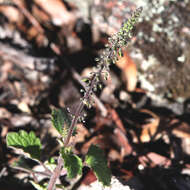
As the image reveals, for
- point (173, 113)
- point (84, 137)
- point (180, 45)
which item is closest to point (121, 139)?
point (84, 137)

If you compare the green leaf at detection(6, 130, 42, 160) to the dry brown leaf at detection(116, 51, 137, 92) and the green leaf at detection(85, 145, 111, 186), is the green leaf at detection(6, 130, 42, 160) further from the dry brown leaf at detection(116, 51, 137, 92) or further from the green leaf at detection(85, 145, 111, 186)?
the dry brown leaf at detection(116, 51, 137, 92)

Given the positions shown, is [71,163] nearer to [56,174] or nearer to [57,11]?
[56,174]

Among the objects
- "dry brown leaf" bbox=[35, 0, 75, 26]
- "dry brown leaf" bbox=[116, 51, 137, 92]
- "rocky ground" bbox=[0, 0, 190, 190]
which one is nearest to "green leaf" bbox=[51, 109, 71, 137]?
"rocky ground" bbox=[0, 0, 190, 190]

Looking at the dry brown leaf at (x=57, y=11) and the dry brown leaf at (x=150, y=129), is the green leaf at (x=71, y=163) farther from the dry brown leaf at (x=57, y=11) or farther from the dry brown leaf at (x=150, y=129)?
the dry brown leaf at (x=57, y=11)

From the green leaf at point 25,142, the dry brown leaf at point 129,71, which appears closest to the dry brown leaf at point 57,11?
the dry brown leaf at point 129,71

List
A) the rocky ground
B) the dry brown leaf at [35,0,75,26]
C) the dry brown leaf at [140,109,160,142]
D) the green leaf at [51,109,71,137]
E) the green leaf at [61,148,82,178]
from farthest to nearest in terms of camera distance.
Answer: the dry brown leaf at [35,0,75,26] < the dry brown leaf at [140,109,160,142] < the rocky ground < the green leaf at [51,109,71,137] < the green leaf at [61,148,82,178]

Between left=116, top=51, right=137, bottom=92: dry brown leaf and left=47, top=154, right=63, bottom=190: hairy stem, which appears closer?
left=47, top=154, right=63, bottom=190: hairy stem

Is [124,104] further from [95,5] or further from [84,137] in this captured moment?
[95,5]
